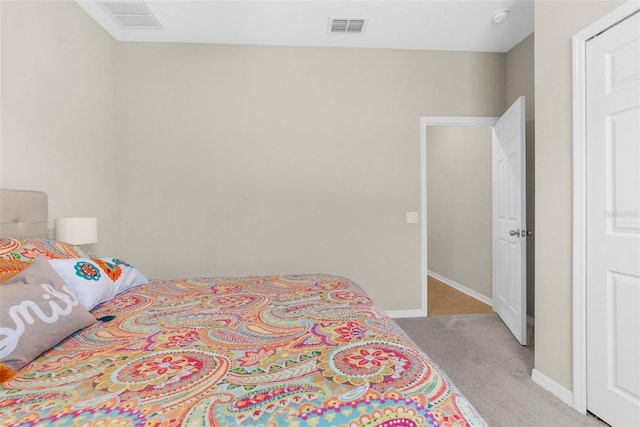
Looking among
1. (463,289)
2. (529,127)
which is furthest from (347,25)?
(463,289)

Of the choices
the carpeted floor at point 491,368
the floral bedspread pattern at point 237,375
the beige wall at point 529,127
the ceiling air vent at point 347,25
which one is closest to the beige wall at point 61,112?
the floral bedspread pattern at point 237,375

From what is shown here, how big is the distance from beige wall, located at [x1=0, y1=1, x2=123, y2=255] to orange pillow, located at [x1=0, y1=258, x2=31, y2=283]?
872mm

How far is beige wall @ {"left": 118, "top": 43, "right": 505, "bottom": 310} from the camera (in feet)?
11.1

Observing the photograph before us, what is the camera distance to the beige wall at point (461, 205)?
14.1 ft

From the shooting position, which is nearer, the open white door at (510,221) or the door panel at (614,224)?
the door panel at (614,224)

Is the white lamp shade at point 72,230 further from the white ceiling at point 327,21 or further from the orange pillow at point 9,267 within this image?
the white ceiling at point 327,21

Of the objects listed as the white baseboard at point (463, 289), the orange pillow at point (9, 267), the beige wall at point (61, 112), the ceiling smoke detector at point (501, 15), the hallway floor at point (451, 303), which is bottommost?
the hallway floor at point (451, 303)

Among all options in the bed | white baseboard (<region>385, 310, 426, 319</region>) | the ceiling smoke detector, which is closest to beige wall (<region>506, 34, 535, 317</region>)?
the ceiling smoke detector

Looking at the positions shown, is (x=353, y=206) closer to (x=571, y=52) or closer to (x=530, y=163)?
(x=530, y=163)

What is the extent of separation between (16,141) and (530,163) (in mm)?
4114

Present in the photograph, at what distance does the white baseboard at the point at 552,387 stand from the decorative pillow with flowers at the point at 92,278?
8.48ft

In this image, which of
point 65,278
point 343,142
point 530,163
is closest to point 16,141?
point 65,278

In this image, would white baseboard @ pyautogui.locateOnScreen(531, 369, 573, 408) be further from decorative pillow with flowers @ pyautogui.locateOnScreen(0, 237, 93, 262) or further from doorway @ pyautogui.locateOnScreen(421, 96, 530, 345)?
decorative pillow with flowers @ pyautogui.locateOnScreen(0, 237, 93, 262)

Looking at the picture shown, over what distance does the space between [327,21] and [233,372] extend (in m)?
2.99
